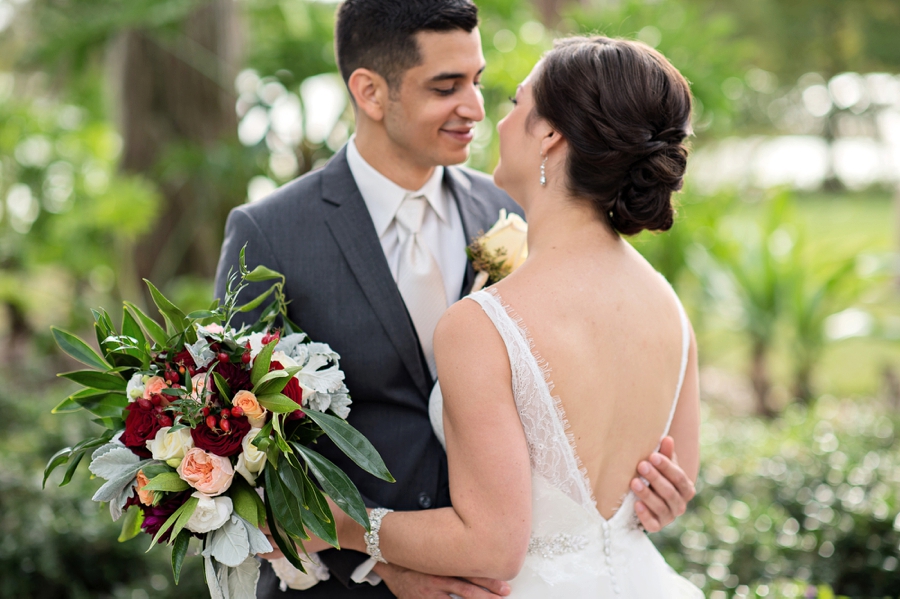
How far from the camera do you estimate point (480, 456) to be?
1.64m

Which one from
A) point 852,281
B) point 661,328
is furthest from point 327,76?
point 852,281

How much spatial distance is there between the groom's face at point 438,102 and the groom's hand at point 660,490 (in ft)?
3.39

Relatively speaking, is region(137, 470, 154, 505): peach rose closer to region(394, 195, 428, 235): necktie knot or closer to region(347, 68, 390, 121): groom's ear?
region(394, 195, 428, 235): necktie knot

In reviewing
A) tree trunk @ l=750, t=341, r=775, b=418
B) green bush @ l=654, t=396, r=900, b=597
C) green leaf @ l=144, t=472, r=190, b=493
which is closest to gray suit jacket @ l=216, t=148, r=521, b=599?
green leaf @ l=144, t=472, r=190, b=493

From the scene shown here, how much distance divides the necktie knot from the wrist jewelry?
849mm

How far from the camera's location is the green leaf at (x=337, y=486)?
1.59 metres

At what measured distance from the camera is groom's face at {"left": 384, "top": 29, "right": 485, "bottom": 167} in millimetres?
2293

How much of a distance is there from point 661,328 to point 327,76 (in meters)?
3.68

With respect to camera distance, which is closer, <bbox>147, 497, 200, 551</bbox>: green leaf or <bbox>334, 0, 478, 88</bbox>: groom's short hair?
<bbox>147, 497, 200, 551</bbox>: green leaf

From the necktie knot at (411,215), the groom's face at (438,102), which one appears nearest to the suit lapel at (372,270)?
the necktie knot at (411,215)

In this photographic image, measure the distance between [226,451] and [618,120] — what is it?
1.12 meters

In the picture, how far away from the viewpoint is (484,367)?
1661mm

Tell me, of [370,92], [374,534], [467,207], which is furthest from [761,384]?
[374,534]

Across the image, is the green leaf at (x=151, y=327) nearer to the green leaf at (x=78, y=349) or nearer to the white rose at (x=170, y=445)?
the green leaf at (x=78, y=349)
